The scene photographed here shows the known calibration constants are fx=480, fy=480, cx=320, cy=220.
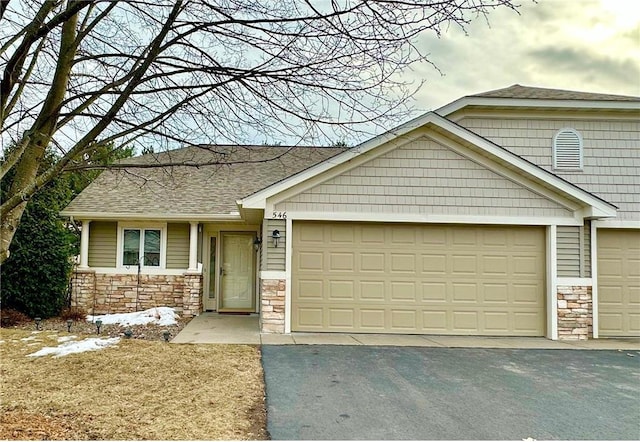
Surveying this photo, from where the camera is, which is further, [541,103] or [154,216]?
[154,216]

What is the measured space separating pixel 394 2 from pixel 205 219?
8.97 metres

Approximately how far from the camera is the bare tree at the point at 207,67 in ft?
12.4

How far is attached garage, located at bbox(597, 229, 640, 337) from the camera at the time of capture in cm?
945

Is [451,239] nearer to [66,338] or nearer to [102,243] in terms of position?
[66,338]

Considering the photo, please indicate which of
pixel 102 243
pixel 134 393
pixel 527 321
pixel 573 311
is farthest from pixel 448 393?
pixel 102 243

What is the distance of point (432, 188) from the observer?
29.5 ft

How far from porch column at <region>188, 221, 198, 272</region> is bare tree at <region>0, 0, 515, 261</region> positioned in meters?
6.88

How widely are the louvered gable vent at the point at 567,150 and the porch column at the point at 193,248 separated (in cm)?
832

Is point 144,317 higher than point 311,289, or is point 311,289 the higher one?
point 311,289

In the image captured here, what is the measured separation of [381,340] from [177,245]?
626 centimetres

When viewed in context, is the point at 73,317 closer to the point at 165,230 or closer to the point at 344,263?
the point at 165,230

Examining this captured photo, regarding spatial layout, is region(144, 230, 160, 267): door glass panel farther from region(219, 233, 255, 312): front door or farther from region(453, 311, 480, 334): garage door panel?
region(453, 311, 480, 334): garage door panel

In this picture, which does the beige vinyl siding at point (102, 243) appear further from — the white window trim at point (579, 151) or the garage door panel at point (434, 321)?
the white window trim at point (579, 151)

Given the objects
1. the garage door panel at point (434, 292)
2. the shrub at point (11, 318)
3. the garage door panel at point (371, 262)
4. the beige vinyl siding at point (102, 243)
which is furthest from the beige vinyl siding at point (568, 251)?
the shrub at point (11, 318)
